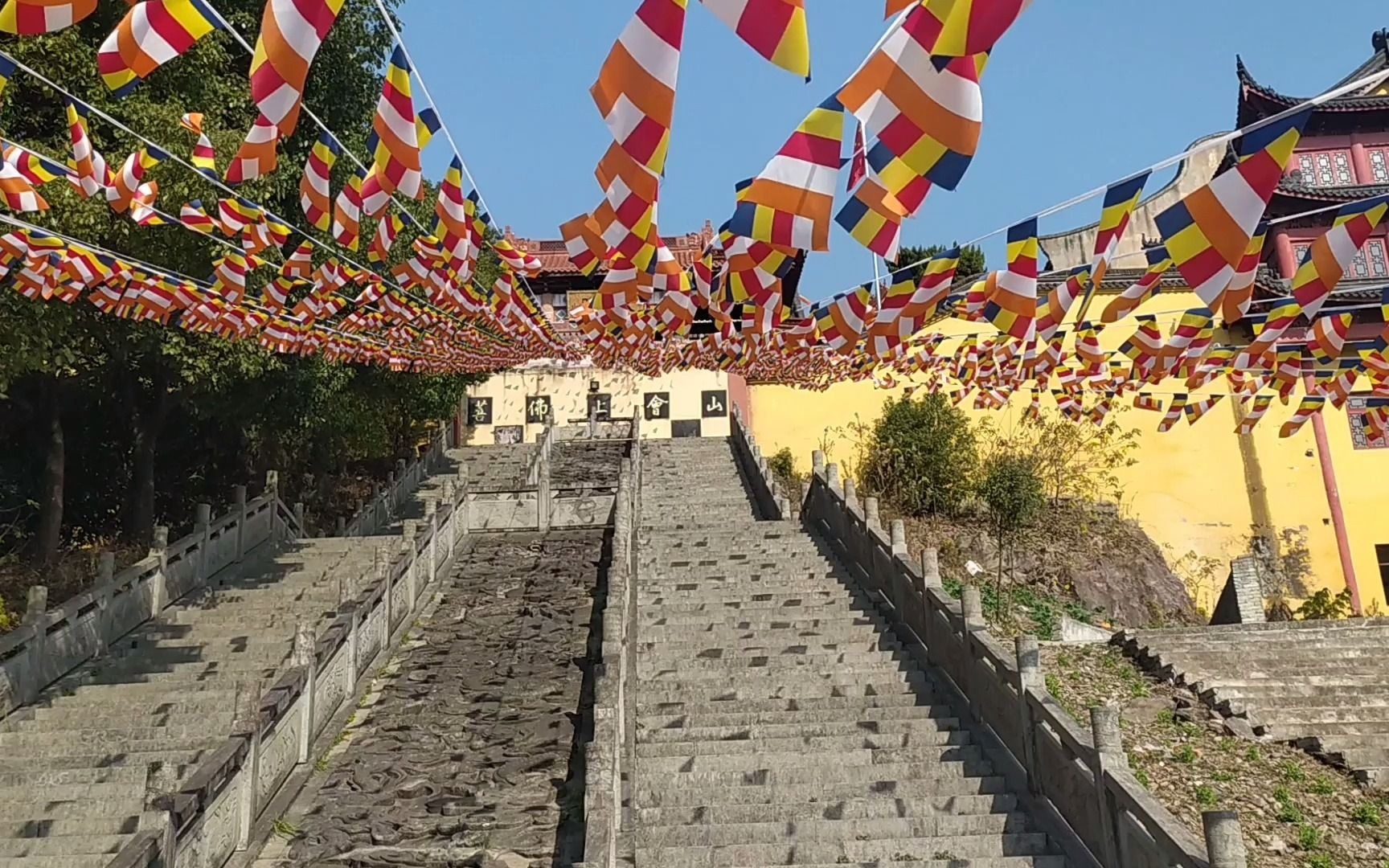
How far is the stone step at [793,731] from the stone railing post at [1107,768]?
2418 mm

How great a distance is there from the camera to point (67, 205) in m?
9.95

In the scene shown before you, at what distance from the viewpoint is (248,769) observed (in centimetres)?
772

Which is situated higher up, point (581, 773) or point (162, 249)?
point (162, 249)

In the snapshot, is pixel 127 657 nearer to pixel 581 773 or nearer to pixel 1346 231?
pixel 581 773

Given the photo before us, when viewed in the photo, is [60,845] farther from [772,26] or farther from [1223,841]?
[1223,841]

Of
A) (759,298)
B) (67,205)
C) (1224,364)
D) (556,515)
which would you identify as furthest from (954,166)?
(556,515)

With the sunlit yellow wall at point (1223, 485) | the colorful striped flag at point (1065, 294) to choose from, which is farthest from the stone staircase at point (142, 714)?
the sunlit yellow wall at point (1223, 485)

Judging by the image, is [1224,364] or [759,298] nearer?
[759,298]

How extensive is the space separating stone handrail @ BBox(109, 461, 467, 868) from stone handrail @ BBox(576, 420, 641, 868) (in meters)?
2.86

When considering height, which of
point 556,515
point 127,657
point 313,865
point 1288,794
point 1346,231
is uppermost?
point 1346,231

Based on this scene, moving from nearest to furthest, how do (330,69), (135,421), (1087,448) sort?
(330,69)
(135,421)
(1087,448)

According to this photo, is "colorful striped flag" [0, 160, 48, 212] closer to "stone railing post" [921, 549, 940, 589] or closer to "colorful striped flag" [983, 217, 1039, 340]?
"colorful striped flag" [983, 217, 1039, 340]

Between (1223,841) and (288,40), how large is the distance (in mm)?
6921

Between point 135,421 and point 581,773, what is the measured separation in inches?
594
